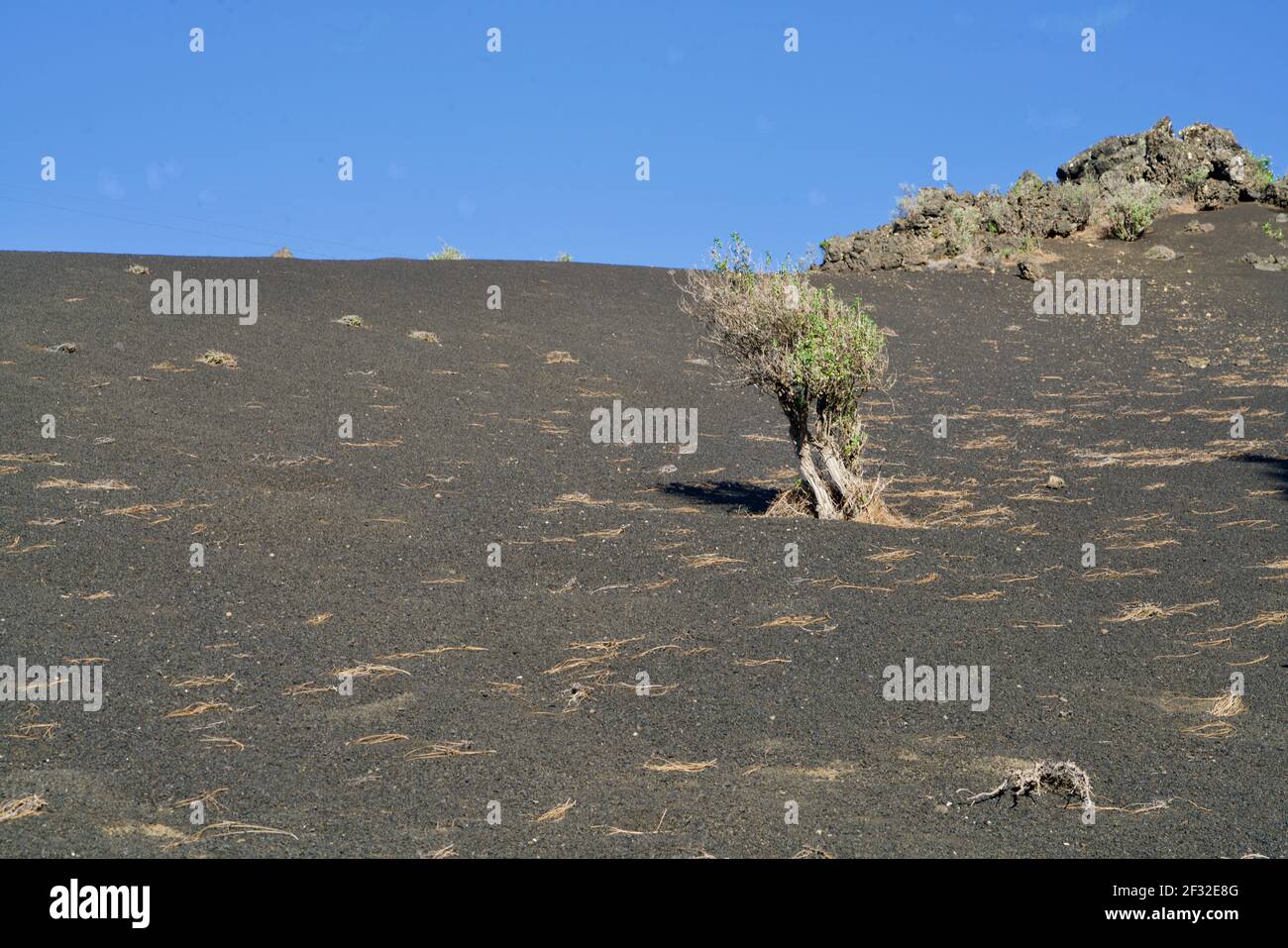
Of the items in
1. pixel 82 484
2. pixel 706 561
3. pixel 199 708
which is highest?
pixel 82 484

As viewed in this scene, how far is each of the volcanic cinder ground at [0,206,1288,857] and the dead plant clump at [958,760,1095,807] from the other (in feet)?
0.29

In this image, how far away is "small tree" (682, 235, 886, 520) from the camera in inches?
474

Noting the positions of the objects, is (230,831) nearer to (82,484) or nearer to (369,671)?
(369,671)

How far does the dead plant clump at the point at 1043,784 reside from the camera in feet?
20.1

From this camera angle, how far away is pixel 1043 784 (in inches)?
245

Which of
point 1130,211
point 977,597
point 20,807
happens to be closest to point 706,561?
point 977,597

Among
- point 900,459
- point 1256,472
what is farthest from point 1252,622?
point 900,459

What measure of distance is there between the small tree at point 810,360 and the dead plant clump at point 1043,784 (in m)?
6.07

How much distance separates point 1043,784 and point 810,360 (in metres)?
6.37

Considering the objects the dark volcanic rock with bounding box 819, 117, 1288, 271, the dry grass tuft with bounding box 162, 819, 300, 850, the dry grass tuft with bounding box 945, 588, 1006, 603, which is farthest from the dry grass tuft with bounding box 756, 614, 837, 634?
the dark volcanic rock with bounding box 819, 117, 1288, 271
